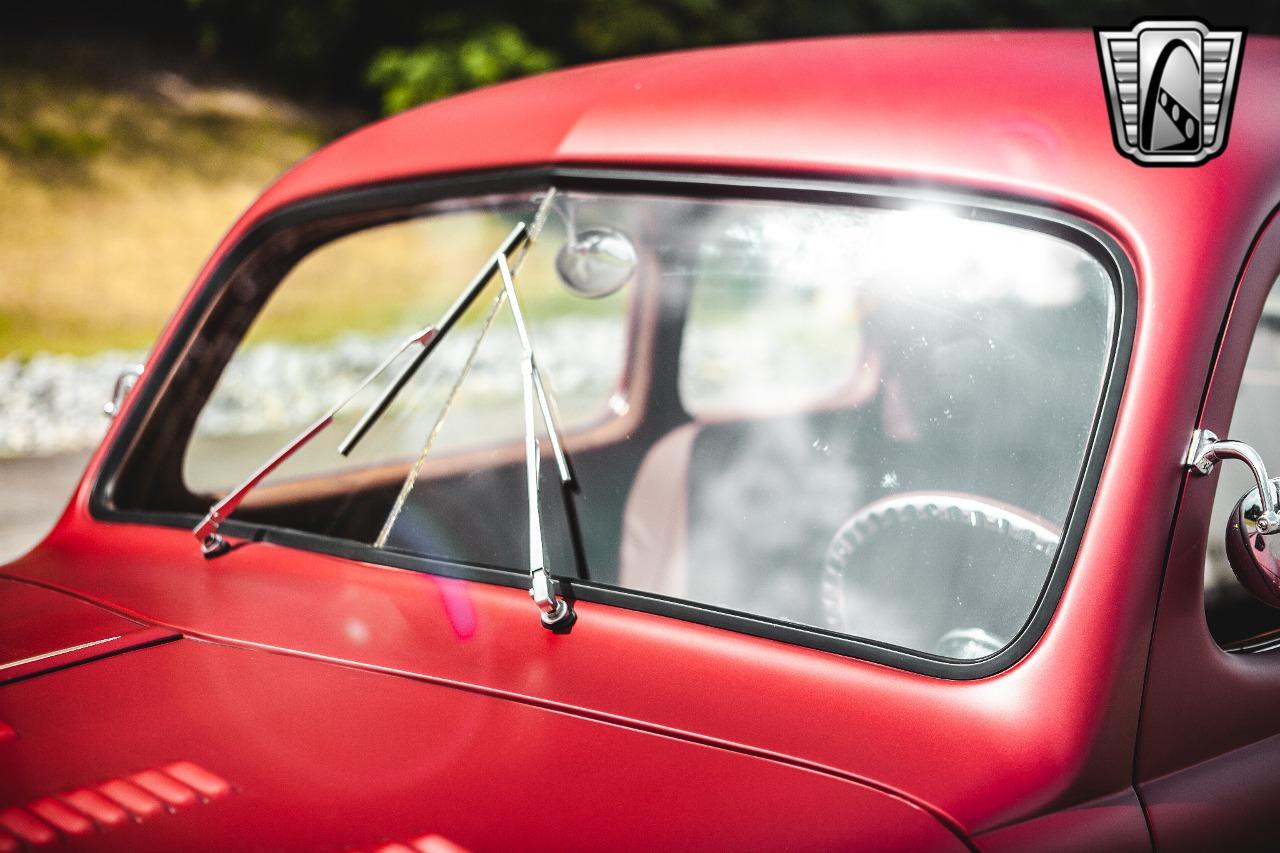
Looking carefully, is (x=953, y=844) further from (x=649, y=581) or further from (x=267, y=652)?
(x=649, y=581)

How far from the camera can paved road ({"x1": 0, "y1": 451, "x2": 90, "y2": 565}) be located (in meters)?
6.90

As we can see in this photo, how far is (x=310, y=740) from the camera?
1.22 metres

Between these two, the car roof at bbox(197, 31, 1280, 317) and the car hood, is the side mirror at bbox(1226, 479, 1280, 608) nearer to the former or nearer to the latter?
the car roof at bbox(197, 31, 1280, 317)

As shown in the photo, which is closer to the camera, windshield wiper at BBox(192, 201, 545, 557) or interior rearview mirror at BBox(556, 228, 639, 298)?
windshield wiper at BBox(192, 201, 545, 557)

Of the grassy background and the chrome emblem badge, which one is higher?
the grassy background

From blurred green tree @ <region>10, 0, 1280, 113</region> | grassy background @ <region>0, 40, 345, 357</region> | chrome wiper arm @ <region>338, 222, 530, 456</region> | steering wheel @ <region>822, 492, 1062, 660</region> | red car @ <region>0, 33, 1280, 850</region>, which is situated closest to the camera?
red car @ <region>0, 33, 1280, 850</region>

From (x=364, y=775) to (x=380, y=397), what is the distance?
756 millimetres

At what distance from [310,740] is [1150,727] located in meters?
0.90

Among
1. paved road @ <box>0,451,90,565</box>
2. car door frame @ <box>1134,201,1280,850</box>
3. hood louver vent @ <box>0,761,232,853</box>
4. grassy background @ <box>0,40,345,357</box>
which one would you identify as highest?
grassy background @ <box>0,40,345,357</box>

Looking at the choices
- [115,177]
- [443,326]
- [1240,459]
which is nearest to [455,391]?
[443,326]

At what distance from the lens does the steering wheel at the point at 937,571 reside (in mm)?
1413

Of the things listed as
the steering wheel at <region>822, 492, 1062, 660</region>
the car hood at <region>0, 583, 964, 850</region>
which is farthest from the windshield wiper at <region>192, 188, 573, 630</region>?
the steering wheel at <region>822, 492, 1062, 660</region>

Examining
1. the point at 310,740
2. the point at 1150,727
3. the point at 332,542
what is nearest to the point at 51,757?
the point at 310,740

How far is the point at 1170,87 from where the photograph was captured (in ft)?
5.05
